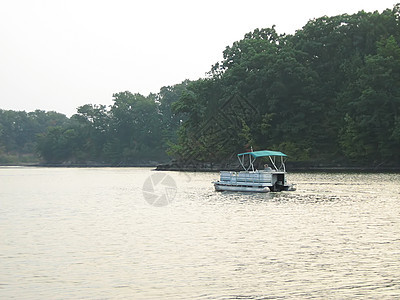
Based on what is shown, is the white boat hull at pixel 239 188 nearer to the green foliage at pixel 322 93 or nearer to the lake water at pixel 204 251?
the lake water at pixel 204 251

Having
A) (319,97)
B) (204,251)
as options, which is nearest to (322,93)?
(319,97)

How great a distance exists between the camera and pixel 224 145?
114 metres

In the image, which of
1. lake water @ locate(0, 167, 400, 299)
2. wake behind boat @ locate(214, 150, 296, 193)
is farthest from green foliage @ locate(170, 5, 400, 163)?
lake water @ locate(0, 167, 400, 299)

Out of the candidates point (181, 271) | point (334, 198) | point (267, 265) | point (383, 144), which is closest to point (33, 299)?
point (181, 271)

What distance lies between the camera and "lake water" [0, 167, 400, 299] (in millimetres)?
16531

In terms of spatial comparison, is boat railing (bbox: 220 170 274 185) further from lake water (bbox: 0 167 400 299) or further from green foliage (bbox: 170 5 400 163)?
green foliage (bbox: 170 5 400 163)

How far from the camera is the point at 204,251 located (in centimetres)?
2230

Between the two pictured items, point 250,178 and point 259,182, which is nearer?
point 259,182

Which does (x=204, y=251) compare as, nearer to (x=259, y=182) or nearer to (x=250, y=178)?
(x=259, y=182)

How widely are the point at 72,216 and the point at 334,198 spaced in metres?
20.4

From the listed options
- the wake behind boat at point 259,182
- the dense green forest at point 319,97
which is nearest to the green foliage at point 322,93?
the dense green forest at point 319,97

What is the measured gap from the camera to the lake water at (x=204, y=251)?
1653 cm

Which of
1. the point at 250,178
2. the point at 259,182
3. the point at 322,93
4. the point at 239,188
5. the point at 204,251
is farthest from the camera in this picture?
the point at 322,93

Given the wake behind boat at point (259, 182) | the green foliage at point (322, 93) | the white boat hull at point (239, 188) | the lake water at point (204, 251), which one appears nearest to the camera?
the lake water at point (204, 251)
